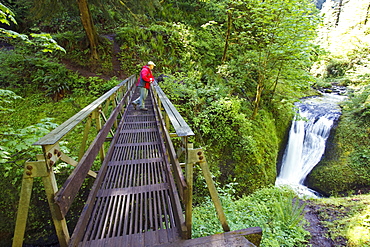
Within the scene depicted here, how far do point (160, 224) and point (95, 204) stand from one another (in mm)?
1085

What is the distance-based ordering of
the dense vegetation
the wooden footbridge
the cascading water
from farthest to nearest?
the cascading water < the dense vegetation < the wooden footbridge

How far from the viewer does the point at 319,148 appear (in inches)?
424

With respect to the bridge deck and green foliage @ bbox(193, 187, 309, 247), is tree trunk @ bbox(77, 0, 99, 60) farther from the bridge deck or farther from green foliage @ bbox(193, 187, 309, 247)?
green foliage @ bbox(193, 187, 309, 247)

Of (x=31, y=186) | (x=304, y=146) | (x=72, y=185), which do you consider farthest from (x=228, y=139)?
(x=31, y=186)

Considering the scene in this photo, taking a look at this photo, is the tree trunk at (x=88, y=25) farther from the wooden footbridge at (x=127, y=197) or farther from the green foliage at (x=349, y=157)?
the green foliage at (x=349, y=157)

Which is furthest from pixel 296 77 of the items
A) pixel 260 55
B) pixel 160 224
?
pixel 160 224

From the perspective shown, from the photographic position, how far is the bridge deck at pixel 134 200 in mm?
2207

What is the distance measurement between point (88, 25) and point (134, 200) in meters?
10.2

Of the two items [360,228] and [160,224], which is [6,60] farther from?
[360,228]

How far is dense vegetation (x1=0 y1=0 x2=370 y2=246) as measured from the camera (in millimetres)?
4629

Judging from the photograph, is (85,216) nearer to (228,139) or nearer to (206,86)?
(228,139)

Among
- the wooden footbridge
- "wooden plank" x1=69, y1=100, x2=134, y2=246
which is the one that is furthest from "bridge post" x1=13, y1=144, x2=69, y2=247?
"wooden plank" x1=69, y1=100, x2=134, y2=246

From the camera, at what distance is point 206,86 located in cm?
922

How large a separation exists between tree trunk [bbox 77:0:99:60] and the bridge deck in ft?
26.1
